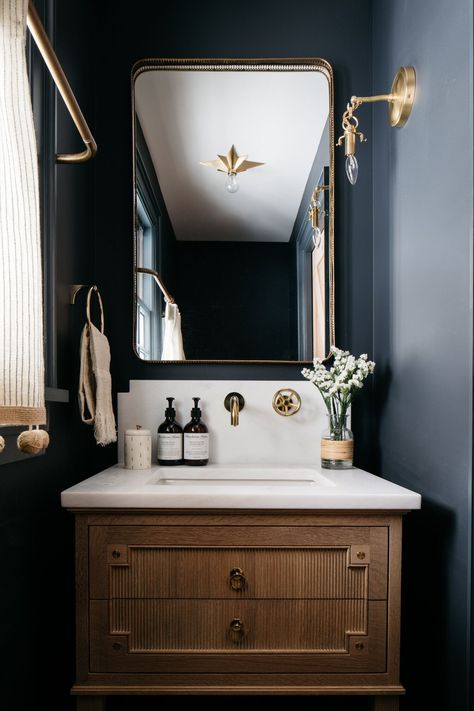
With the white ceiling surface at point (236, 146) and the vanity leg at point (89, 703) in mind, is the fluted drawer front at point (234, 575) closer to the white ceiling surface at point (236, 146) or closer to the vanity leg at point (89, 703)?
the vanity leg at point (89, 703)

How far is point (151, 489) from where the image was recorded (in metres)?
1.31

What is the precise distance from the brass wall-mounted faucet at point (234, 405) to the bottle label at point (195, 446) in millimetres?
103

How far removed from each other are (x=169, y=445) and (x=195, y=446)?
76 millimetres

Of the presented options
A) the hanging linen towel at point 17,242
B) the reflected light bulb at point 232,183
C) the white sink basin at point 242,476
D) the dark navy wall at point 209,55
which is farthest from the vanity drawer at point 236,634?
the reflected light bulb at point 232,183

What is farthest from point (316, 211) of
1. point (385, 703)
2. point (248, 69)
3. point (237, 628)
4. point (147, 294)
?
point (385, 703)

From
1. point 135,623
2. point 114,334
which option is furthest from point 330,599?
point 114,334

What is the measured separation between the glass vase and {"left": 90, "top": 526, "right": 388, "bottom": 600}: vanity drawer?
1.35 feet

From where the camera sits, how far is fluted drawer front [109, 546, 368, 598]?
1.29 meters

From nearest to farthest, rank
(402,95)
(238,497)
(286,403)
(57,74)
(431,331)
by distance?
(57,74) → (238,497) → (431,331) → (402,95) → (286,403)

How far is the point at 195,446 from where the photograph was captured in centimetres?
175

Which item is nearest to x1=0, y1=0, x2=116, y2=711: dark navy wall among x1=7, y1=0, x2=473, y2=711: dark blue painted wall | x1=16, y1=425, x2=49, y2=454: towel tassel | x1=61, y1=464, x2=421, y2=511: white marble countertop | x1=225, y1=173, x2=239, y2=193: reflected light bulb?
x1=7, y1=0, x2=473, y2=711: dark blue painted wall

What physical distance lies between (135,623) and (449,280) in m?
1.01

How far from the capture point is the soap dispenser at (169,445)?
1.74 meters

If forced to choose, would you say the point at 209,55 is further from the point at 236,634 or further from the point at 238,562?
the point at 236,634
